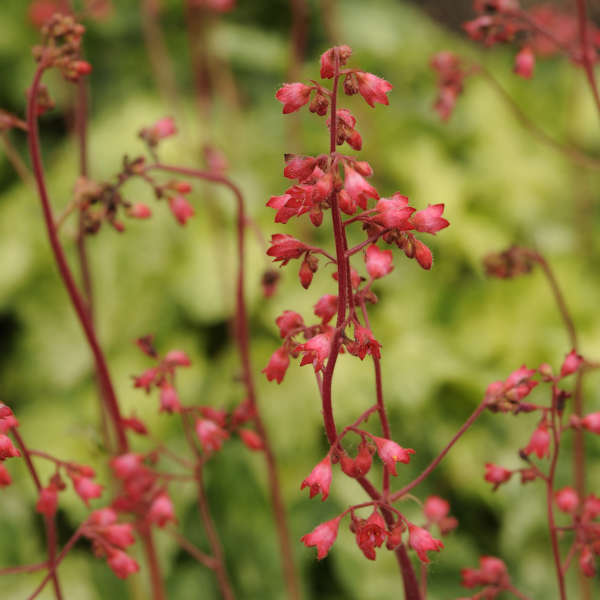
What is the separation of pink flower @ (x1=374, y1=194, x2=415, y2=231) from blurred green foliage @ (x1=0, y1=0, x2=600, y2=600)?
0.75 m

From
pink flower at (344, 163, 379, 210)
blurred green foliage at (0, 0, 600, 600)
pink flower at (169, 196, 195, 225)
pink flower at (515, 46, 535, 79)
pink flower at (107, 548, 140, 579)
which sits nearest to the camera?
pink flower at (344, 163, 379, 210)

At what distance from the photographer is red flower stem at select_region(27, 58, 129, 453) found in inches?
46.2

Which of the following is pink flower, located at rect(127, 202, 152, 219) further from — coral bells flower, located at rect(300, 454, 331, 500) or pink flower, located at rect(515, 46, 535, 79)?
pink flower, located at rect(515, 46, 535, 79)

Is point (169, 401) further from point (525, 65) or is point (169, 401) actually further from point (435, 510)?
point (525, 65)

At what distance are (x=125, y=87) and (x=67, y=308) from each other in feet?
5.55

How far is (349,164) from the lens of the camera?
828mm

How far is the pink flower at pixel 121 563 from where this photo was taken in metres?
1.11

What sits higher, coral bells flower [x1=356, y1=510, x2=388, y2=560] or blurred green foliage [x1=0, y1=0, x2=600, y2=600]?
coral bells flower [x1=356, y1=510, x2=388, y2=560]

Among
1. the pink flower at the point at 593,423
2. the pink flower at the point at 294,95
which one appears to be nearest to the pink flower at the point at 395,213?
the pink flower at the point at 294,95

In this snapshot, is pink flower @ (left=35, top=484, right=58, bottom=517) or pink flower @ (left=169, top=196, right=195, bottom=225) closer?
pink flower @ (left=35, top=484, right=58, bottom=517)

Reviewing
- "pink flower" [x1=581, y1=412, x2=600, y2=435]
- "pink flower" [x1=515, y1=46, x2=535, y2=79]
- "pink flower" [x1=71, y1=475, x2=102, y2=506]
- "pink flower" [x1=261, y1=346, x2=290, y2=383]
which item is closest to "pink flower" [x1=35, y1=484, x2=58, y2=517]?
"pink flower" [x1=71, y1=475, x2=102, y2=506]

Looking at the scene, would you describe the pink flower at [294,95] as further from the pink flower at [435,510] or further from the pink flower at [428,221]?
the pink flower at [435,510]

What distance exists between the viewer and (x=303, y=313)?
262 cm

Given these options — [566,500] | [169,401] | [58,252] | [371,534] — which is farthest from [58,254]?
[566,500]
